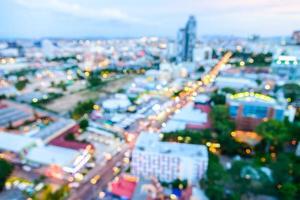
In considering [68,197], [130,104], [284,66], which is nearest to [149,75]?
[130,104]

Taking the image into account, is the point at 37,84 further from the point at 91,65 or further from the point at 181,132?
the point at 181,132

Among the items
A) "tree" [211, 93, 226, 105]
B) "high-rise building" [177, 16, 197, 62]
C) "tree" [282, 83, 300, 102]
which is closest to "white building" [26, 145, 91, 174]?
"tree" [211, 93, 226, 105]

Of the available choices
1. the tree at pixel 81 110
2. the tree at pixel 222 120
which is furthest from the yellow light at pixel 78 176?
the tree at pixel 222 120

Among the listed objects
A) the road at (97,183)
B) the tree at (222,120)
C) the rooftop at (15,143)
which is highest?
the tree at (222,120)

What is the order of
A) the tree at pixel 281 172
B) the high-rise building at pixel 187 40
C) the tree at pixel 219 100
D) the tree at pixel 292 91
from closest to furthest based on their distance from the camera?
the tree at pixel 281 172
the tree at pixel 219 100
the tree at pixel 292 91
the high-rise building at pixel 187 40

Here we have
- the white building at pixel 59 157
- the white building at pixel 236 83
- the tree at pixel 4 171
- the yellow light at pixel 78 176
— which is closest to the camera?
the tree at pixel 4 171

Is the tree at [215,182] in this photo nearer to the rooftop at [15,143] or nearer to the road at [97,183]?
the road at [97,183]

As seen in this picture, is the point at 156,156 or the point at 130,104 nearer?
the point at 156,156
